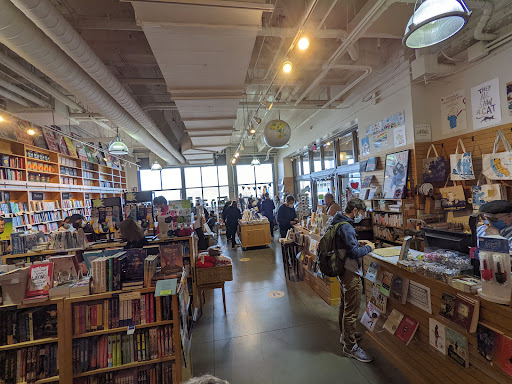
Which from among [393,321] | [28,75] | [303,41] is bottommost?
[393,321]

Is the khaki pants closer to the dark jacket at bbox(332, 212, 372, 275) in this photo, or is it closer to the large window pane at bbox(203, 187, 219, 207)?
the dark jacket at bbox(332, 212, 372, 275)

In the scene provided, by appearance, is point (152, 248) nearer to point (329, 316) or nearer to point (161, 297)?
point (161, 297)

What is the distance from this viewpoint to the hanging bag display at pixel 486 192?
134 inches

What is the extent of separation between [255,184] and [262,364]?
1351 centimetres

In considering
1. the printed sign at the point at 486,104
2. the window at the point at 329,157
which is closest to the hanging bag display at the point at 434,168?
the printed sign at the point at 486,104

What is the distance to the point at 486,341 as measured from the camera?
1792 mm

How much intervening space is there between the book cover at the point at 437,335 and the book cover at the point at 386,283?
1.49ft

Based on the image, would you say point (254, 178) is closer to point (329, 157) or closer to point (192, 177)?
point (192, 177)

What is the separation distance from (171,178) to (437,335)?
Result: 50.3 ft

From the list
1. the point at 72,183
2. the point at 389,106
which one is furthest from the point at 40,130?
the point at 389,106

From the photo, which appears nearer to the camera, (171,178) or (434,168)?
(434,168)

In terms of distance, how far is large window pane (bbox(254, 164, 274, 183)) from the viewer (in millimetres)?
16266

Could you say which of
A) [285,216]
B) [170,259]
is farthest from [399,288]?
[285,216]

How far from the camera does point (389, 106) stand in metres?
5.15
